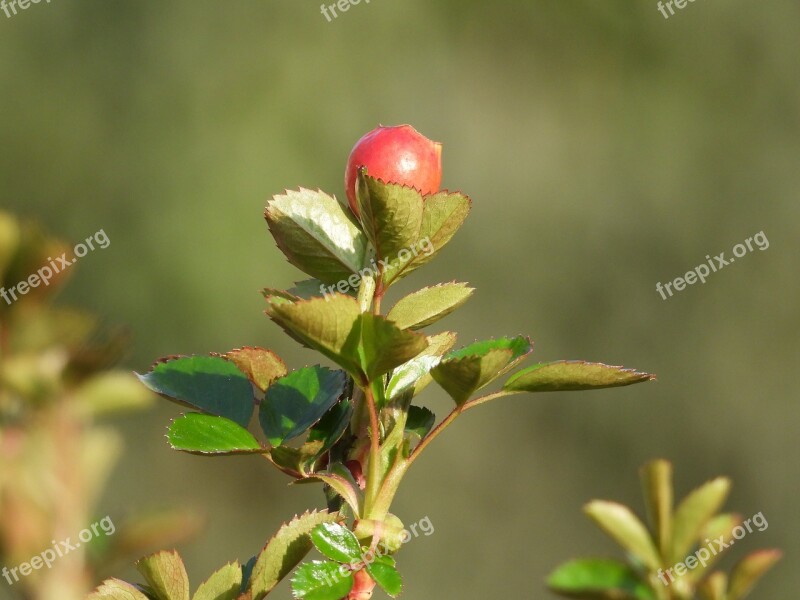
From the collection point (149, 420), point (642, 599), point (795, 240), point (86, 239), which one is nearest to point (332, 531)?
point (642, 599)

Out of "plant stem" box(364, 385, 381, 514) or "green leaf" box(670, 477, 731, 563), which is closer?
"green leaf" box(670, 477, 731, 563)

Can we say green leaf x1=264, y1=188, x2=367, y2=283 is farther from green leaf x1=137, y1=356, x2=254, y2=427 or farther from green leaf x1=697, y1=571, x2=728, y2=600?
green leaf x1=697, y1=571, x2=728, y2=600

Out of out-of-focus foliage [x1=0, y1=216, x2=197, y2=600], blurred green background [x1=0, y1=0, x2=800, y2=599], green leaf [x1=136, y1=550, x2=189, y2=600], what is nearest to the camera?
out-of-focus foliage [x1=0, y1=216, x2=197, y2=600]

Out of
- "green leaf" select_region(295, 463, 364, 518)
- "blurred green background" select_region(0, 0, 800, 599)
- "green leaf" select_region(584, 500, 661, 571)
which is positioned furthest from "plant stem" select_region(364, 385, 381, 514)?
"blurred green background" select_region(0, 0, 800, 599)

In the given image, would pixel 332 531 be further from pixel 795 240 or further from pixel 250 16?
pixel 250 16

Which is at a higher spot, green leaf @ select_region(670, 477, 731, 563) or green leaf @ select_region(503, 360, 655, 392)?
green leaf @ select_region(503, 360, 655, 392)

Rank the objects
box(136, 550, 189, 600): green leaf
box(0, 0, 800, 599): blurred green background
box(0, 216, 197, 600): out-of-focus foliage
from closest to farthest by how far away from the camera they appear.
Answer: box(0, 216, 197, 600): out-of-focus foliage, box(136, 550, 189, 600): green leaf, box(0, 0, 800, 599): blurred green background

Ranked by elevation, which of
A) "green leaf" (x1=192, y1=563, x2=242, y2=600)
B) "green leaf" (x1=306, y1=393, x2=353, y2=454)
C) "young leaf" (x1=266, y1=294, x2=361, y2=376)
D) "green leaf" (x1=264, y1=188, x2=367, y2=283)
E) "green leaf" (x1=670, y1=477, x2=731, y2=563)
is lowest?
"green leaf" (x1=670, y1=477, x2=731, y2=563)
